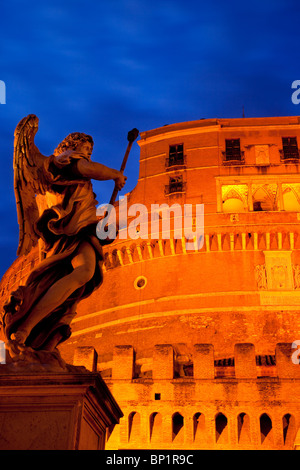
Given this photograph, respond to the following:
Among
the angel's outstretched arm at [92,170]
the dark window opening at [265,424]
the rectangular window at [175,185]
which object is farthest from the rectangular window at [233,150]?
the angel's outstretched arm at [92,170]

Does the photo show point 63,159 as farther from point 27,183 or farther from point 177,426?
point 177,426

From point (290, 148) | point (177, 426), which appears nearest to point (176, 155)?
point (290, 148)

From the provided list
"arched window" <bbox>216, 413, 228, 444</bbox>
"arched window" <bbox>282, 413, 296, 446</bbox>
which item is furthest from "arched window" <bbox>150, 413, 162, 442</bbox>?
"arched window" <bbox>282, 413, 296, 446</bbox>

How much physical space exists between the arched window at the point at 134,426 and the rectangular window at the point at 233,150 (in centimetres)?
1646

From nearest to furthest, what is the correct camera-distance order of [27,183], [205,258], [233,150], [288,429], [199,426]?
[27,183] → [288,429] → [199,426] → [205,258] → [233,150]

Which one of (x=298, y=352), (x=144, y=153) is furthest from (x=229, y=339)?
(x=144, y=153)

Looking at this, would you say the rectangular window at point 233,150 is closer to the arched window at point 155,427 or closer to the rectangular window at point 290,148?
the rectangular window at point 290,148

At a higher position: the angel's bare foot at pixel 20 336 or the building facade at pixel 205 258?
the building facade at pixel 205 258

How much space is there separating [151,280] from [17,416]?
2467 cm

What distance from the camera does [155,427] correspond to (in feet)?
60.9

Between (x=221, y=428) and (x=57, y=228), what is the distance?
579 inches

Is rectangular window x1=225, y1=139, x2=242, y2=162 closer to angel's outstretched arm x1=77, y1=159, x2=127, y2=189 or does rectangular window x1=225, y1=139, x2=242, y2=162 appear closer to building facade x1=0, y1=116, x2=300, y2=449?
building facade x1=0, y1=116, x2=300, y2=449

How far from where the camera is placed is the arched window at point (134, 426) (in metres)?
18.4

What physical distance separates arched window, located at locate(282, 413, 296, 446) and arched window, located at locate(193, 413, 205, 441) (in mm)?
2322
